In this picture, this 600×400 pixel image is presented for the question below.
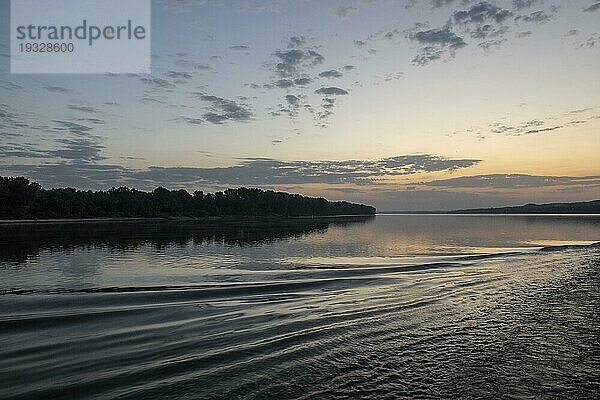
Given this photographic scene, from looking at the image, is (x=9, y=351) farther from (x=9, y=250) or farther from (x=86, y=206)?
(x=86, y=206)

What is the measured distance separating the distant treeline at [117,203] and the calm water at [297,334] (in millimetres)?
99084

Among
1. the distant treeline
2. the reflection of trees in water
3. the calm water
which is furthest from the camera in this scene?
the distant treeline

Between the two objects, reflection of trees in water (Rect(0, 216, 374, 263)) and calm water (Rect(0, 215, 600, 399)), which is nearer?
calm water (Rect(0, 215, 600, 399))

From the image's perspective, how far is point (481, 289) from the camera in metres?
18.9

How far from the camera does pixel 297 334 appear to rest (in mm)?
11812

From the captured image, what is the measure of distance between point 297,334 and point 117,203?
144851mm

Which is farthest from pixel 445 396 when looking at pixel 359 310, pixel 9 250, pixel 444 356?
pixel 9 250

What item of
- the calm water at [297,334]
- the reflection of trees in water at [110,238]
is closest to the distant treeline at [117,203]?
the reflection of trees in water at [110,238]

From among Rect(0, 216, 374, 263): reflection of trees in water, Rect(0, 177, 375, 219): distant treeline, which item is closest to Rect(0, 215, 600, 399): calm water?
Rect(0, 216, 374, 263): reflection of trees in water

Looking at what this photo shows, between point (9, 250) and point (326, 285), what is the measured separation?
27140mm

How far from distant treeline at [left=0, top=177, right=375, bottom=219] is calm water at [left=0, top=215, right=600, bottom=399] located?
325 feet

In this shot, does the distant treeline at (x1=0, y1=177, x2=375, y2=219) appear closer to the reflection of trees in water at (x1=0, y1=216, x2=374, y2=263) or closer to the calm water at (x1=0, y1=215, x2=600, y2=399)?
the reflection of trees in water at (x1=0, y1=216, x2=374, y2=263)

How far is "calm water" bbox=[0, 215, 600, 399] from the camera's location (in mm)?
8469

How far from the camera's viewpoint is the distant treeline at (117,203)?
107m
